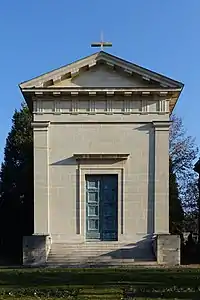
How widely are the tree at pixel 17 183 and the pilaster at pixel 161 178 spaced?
929 centimetres

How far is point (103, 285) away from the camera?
15.9 meters

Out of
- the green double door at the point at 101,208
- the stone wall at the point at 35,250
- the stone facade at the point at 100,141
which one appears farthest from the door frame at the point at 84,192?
the stone wall at the point at 35,250

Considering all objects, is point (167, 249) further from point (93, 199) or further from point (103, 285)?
point (103, 285)

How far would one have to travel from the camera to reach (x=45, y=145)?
27625 millimetres

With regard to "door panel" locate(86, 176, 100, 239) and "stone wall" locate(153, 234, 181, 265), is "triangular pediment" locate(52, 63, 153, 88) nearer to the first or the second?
"door panel" locate(86, 176, 100, 239)

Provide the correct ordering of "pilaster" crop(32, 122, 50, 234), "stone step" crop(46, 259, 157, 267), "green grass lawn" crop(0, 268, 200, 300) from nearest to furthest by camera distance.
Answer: "green grass lawn" crop(0, 268, 200, 300)
"stone step" crop(46, 259, 157, 267)
"pilaster" crop(32, 122, 50, 234)

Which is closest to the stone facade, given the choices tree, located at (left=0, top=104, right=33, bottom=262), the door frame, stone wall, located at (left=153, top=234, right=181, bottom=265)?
the door frame

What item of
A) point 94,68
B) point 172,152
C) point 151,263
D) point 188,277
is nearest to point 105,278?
point 188,277

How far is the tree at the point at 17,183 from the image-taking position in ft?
121

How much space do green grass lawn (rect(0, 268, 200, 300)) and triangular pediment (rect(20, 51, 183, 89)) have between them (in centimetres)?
1011

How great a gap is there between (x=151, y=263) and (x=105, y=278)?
756cm

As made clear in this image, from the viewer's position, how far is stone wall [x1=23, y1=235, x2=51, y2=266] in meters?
25.6

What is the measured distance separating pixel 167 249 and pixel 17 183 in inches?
714

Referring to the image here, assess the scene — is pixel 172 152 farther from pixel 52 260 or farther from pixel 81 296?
pixel 81 296
